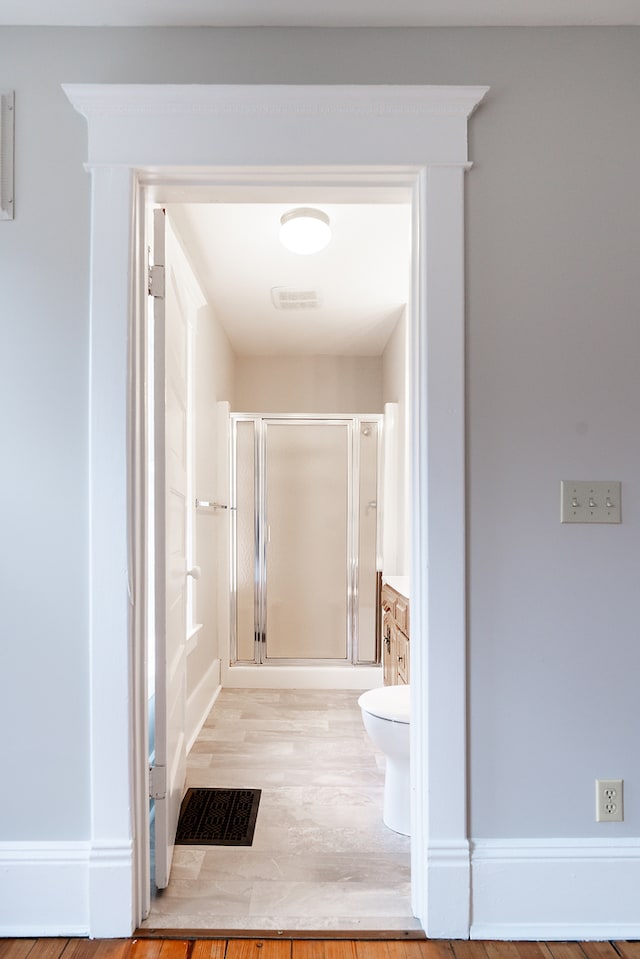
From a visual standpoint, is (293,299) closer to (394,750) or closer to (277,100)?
(277,100)

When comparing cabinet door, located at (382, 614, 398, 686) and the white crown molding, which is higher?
the white crown molding

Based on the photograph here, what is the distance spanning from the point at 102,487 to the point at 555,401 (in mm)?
1280

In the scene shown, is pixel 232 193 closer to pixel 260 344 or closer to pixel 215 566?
pixel 215 566

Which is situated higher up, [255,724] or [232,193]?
[232,193]

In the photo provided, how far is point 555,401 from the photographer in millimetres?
1938

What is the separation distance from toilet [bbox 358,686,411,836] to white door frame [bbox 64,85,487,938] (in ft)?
1.71

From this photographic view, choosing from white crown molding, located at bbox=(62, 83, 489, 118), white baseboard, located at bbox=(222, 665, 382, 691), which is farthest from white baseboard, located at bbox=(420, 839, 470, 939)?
white baseboard, located at bbox=(222, 665, 382, 691)

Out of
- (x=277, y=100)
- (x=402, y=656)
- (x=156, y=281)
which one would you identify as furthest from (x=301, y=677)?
(x=277, y=100)

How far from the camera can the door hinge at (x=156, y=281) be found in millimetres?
2053

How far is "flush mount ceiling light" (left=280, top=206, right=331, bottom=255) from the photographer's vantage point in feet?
9.71

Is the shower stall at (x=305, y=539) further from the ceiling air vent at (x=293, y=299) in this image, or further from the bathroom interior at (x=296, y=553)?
the ceiling air vent at (x=293, y=299)

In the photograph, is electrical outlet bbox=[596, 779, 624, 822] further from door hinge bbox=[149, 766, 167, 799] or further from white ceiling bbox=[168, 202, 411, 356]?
white ceiling bbox=[168, 202, 411, 356]

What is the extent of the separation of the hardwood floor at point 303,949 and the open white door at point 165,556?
11.1 inches

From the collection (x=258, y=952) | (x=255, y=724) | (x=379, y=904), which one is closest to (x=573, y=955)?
(x=379, y=904)
